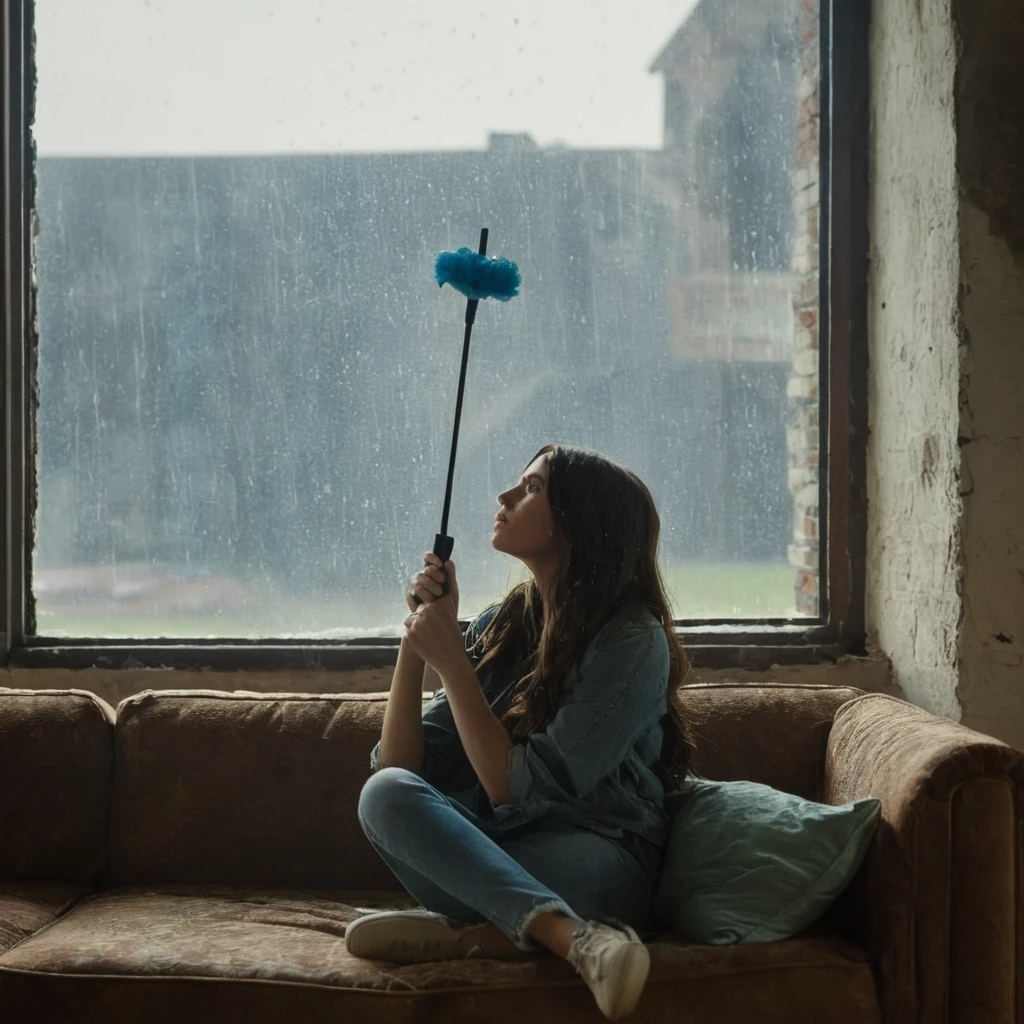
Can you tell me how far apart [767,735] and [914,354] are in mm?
916

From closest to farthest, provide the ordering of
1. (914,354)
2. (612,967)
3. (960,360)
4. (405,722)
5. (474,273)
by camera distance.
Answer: (612,967)
(474,273)
(405,722)
(960,360)
(914,354)

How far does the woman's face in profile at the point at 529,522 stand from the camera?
78.7 inches

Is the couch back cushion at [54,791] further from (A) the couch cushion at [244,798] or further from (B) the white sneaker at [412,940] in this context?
(B) the white sneaker at [412,940]

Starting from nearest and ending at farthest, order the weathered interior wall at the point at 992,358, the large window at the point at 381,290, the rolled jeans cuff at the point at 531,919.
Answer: the rolled jeans cuff at the point at 531,919 → the weathered interior wall at the point at 992,358 → the large window at the point at 381,290

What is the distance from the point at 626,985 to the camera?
1.54 metres

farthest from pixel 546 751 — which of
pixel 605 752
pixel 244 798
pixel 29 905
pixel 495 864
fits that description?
pixel 29 905

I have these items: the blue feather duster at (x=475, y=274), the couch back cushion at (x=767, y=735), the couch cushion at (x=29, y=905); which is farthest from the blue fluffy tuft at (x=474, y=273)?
the couch cushion at (x=29, y=905)

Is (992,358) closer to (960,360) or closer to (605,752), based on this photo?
(960,360)

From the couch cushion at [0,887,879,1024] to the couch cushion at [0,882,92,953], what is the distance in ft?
0.45

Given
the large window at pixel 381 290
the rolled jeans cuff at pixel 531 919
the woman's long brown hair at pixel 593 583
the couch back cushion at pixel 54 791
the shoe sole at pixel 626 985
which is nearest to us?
the shoe sole at pixel 626 985

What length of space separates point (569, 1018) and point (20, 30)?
245 cm

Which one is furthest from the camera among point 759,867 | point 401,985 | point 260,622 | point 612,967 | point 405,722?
point 260,622

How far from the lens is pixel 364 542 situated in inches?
109

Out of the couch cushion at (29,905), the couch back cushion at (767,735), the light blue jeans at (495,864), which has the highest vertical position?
the couch back cushion at (767,735)
